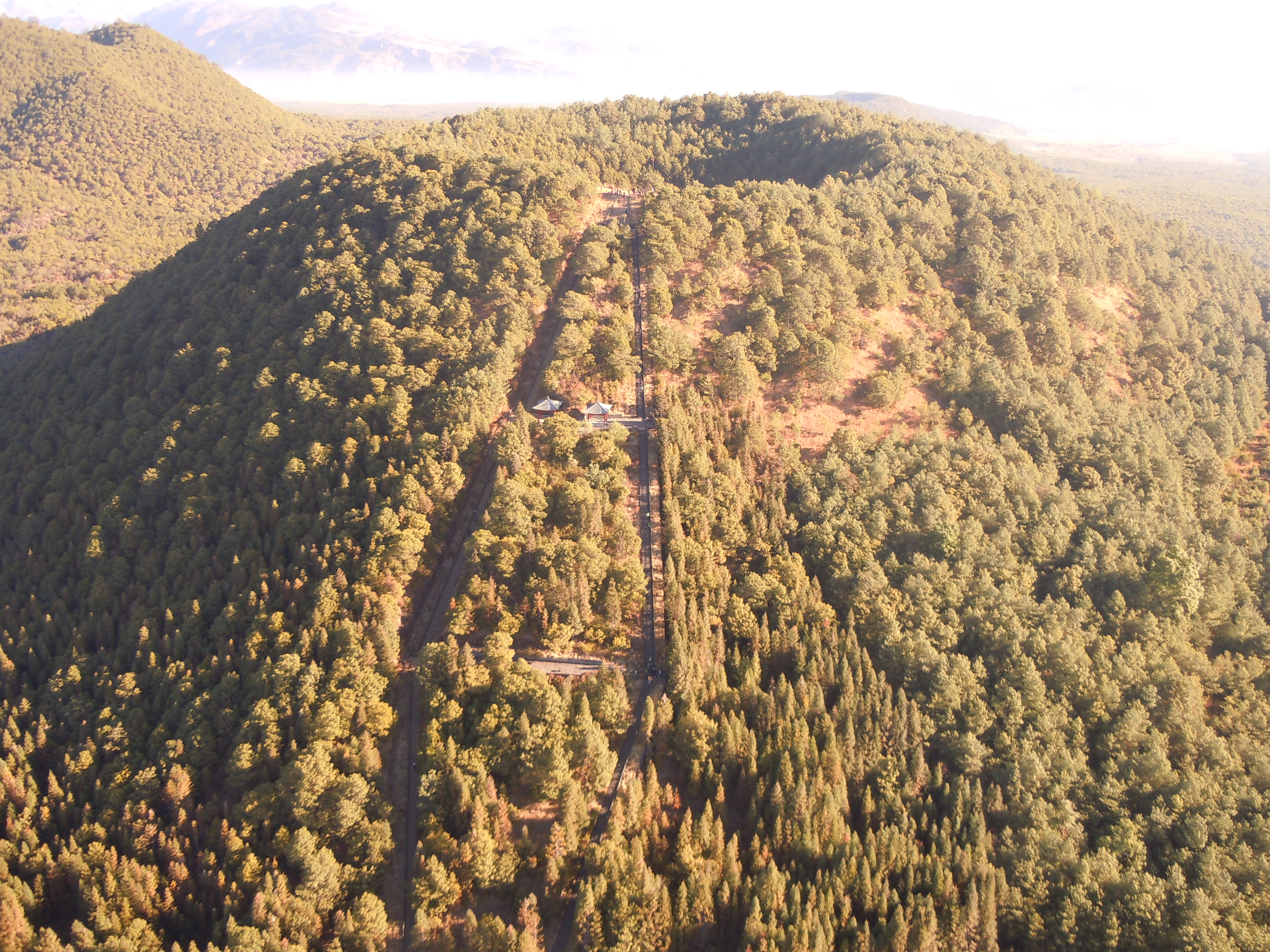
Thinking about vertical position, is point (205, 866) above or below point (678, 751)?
below

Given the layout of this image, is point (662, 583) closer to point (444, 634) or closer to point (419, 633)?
point (444, 634)

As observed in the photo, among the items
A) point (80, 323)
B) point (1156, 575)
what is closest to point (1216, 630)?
point (1156, 575)

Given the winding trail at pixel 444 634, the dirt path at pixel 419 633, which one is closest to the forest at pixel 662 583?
the winding trail at pixel 444 634

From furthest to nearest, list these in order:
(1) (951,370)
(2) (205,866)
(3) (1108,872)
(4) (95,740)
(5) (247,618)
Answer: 1. (1) (951,370)
2. (5) (247,618)
3. (4) (95,740)
4. (3) (1108,872)
5. (2) (205,866)

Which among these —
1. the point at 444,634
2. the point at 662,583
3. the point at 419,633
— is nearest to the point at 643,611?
the point at 662,583

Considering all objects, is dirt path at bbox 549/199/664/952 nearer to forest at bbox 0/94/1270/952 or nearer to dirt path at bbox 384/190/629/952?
forest at bbox 0/94/1270/952

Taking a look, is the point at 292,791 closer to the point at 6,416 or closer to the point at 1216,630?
the point at 6,416

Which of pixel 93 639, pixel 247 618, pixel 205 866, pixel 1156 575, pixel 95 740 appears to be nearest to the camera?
pixel 205 866
